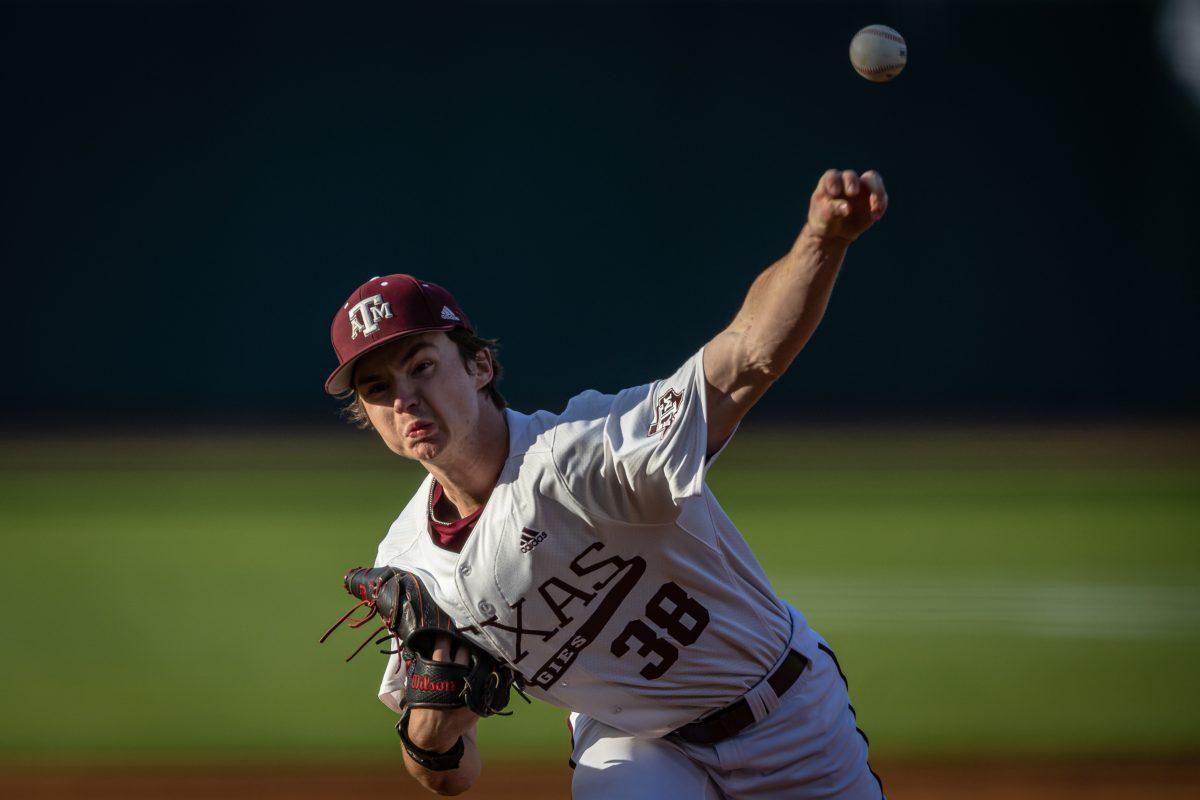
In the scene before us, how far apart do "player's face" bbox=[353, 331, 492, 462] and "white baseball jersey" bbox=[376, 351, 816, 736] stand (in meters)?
0.14

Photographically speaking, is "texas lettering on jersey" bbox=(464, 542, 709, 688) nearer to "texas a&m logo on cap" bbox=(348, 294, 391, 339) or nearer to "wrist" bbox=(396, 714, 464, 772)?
"wrist" bbox=(396, 714, 464, 772)

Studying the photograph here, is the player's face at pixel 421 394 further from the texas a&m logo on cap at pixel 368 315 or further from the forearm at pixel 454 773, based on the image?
the forearm at pixel 454 773

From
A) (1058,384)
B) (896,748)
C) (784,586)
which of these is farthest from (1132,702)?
(1058,384)

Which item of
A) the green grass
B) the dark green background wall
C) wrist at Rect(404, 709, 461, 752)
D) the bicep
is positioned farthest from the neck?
the dark green background wall

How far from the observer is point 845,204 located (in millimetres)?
2156

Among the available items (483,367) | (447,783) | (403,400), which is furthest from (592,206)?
(403,400)

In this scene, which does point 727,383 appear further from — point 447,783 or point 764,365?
point 447,783

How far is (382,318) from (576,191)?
13.6 m

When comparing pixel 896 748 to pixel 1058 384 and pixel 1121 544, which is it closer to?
pixel 1121 544

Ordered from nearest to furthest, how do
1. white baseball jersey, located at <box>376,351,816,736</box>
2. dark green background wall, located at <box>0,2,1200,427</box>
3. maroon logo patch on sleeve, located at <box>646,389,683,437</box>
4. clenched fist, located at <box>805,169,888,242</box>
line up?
clenched fist, located at <box>805,169,888,242</box> < maroon logo patch on sleeve, located at <box>646,389,683,437</box> < white baseball jersey, located at <box>376,351,816,736</box> < dark green background wall, located at <box>0,2,1200,427</box>

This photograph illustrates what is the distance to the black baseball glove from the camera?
118 inches

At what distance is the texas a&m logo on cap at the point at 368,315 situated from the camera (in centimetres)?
293

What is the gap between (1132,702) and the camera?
589 centimetres

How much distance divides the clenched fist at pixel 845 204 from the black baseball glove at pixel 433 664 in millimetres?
1382
